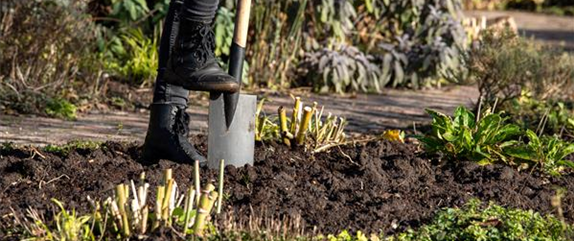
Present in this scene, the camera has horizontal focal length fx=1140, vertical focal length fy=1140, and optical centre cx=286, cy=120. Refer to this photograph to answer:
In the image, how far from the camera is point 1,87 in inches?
295

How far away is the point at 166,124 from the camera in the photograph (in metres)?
5.30

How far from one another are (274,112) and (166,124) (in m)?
2.68

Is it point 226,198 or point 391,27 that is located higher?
point 391,27

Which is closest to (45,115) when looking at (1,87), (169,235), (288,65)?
(1,87)

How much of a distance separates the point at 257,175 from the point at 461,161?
3.58 feet

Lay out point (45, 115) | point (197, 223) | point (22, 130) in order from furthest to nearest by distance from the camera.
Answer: point (45, 115) < point (22, 130) < point (197, 223)

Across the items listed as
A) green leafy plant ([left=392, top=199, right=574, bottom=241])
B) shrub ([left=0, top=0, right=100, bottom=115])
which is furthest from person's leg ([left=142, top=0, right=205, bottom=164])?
shrub ([left=0, top=0, right=100, bottom=115])

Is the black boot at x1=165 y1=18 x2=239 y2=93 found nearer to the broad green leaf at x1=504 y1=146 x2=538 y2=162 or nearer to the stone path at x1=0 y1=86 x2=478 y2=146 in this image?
the broad green leaf at x1=504 y1=146 x2=538 y2=162

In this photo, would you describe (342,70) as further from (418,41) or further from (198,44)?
(198,44)

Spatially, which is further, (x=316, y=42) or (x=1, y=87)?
(x=316, y=42)

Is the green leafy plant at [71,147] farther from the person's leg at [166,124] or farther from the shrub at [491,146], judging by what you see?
the shrub at [491,146]

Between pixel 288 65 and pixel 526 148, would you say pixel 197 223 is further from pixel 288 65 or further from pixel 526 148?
pixel 288 65

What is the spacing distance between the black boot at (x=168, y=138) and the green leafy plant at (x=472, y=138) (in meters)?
1.19

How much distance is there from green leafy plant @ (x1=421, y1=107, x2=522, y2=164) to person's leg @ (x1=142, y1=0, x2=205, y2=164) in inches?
46.9
